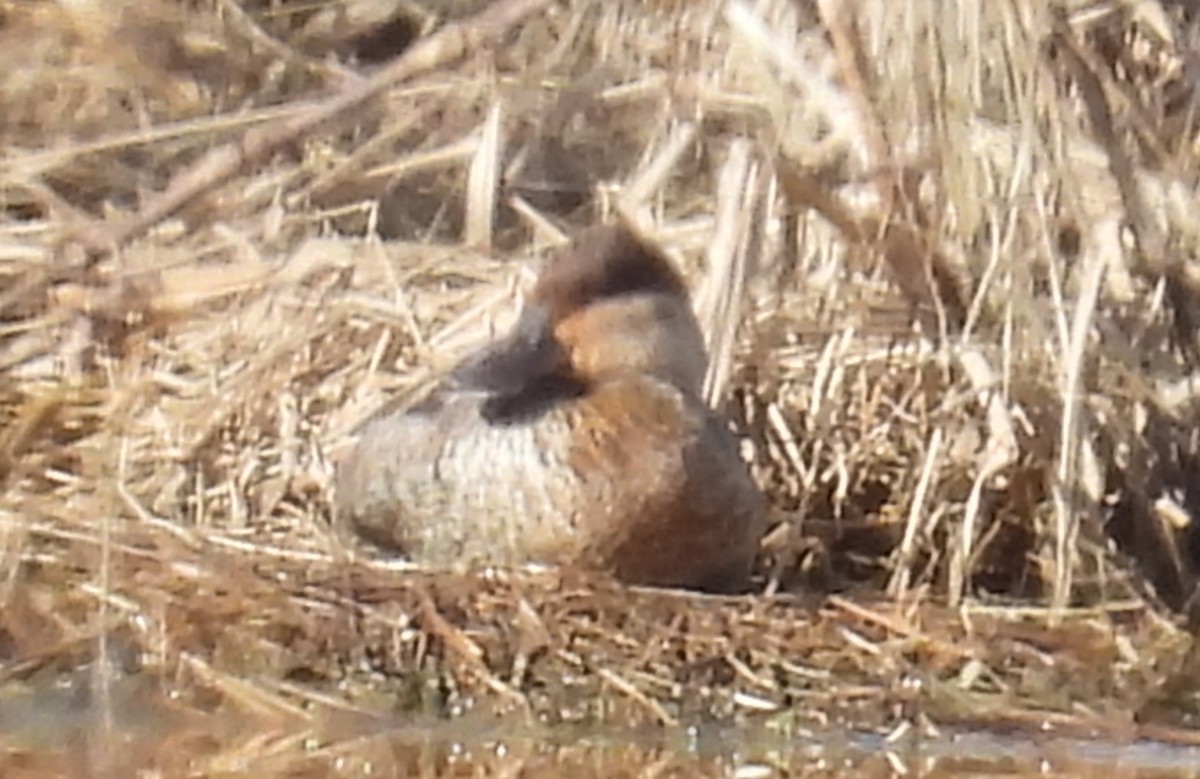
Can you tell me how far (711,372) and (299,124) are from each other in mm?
576

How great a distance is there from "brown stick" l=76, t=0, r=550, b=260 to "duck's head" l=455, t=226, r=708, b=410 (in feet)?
1.40

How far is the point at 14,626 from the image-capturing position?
347 centimetres

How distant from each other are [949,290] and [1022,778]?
776mm

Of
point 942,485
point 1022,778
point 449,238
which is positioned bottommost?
point 1022,778

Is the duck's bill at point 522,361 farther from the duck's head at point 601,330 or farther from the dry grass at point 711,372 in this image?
the dry grass at point 711,372

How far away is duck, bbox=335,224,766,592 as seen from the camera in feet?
11.0

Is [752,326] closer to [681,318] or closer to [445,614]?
[681,318]

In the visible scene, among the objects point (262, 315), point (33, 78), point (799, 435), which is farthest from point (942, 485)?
point (33, 78)

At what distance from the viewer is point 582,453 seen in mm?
3344

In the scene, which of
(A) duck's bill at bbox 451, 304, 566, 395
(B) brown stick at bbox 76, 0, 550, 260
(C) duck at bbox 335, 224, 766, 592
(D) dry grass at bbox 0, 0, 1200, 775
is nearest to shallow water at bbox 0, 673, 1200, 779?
(D) dry grass at bbox 0, 0, 1200, 775

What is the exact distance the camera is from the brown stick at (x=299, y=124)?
12.5 ft

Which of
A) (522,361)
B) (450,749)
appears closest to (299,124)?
(522,361)

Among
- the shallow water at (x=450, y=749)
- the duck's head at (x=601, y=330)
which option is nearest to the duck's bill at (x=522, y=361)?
the duck's head at (x=601, y=330)

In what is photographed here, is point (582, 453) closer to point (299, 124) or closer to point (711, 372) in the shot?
point (711, 372)
